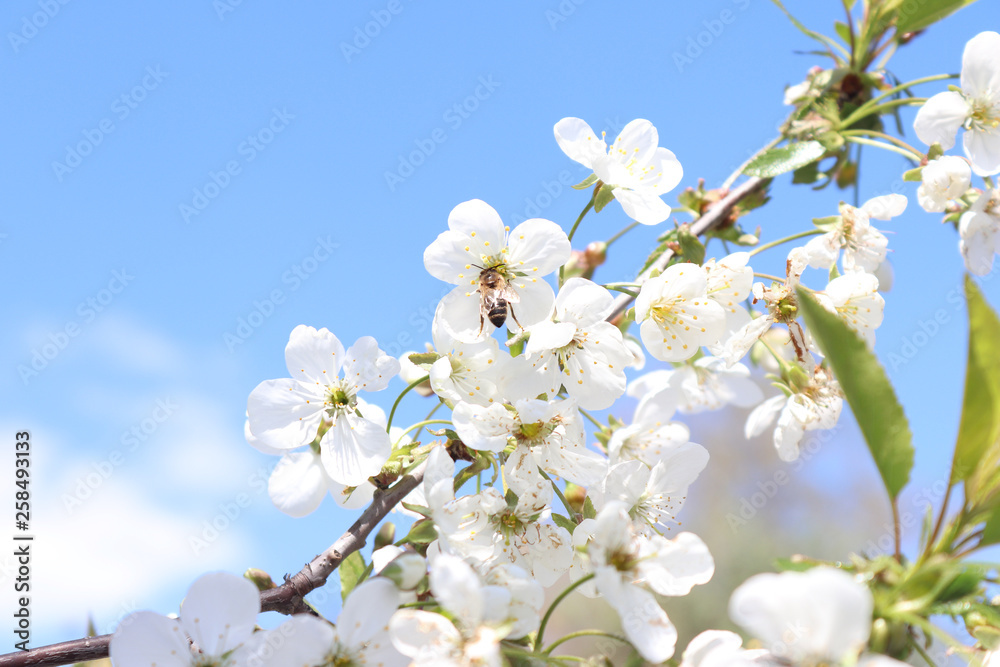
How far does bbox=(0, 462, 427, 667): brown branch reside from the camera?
95 centimetres

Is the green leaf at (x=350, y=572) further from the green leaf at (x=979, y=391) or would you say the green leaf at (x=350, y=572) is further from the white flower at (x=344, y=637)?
the green leaf at (x=979, y=391)

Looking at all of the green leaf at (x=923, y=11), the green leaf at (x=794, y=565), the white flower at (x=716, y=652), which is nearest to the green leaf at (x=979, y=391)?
the green leaf at (x=794, y=565)

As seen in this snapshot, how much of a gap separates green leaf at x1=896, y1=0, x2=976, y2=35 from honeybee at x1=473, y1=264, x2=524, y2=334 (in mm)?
1384

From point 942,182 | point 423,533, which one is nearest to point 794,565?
point 423,533

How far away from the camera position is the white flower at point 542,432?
1.05 m

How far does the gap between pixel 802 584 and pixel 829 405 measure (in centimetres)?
93

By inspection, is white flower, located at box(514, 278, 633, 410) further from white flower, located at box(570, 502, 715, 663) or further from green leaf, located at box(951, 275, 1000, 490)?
green leaf, located at box(951, 275, 1000, 490)

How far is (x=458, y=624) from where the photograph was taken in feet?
2.70

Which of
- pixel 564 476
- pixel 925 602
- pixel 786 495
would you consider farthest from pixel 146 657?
pixel 786 495

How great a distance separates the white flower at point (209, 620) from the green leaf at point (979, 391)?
2.76 ft

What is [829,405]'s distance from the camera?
1.48 m

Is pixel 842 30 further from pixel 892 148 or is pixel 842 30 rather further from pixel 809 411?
pixel 809 411

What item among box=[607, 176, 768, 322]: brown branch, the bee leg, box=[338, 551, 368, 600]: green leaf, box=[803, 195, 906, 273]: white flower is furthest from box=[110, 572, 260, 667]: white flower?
box=[803, 195, 906, 273]: white flower

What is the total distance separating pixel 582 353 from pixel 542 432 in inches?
6.4
